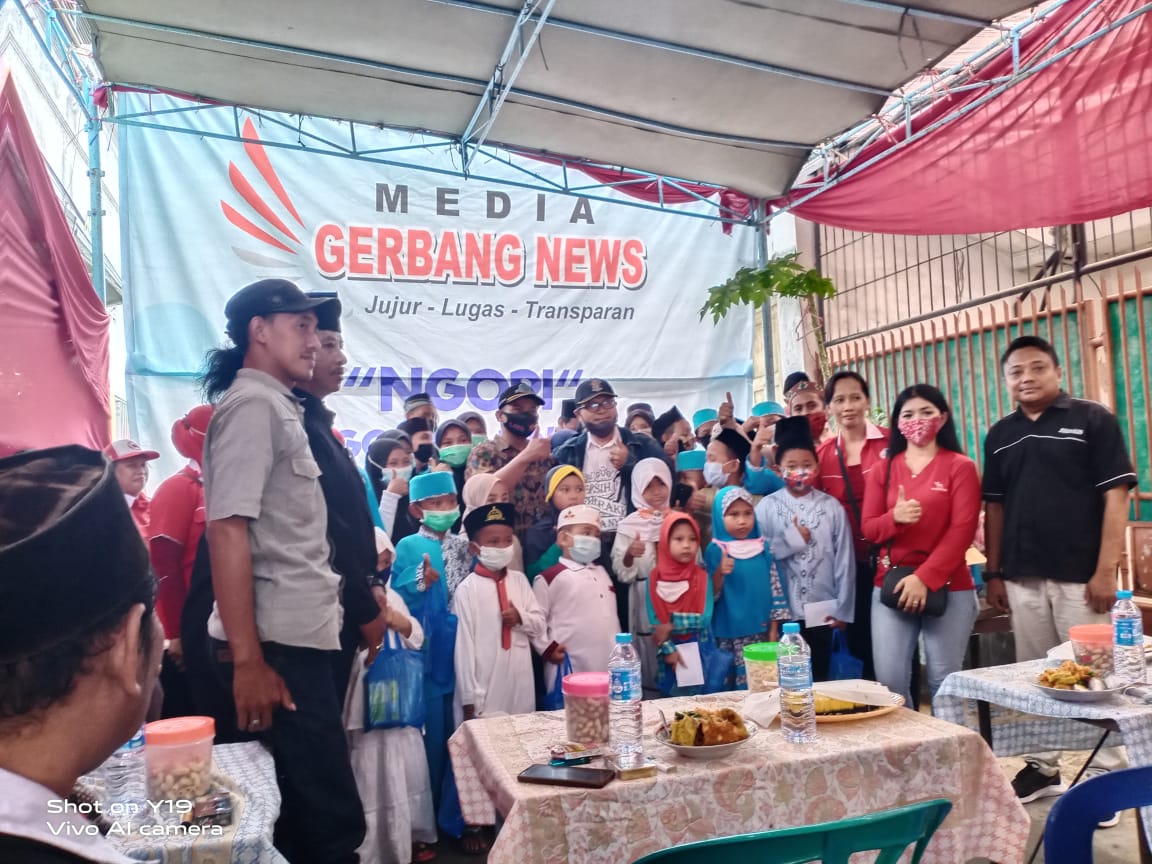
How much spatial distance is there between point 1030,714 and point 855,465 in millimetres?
1566

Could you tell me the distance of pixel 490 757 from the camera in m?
2.06

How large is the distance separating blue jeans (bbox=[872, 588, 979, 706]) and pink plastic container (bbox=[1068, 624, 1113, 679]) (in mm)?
852

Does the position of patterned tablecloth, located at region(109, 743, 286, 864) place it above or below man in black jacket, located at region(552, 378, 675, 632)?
below

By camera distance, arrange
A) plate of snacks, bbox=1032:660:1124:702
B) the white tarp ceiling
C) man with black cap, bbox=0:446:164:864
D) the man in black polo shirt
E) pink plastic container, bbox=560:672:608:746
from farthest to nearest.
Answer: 1. the white tarp ceiling
2. the man in black polo shirt
3. plate of snacks, bbox=1032:660:1124:702
4. pink plastic container, bbox=560:672:608:746
5. man with black cap, bbox=0:446:164:864

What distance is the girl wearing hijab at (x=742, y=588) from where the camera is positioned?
383 centimetres

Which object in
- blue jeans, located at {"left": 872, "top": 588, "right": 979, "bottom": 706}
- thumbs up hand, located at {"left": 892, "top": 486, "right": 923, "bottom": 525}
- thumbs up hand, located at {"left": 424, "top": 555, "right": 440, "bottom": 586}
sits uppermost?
thumbs up hand, located at {"left": 892, "top": 486, "right": 923, "bottom": 525}

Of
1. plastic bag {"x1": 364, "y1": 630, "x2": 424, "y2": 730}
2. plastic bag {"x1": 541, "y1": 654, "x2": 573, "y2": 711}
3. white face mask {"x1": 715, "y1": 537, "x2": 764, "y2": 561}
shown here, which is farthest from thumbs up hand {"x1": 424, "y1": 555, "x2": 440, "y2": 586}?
white face mask {"x1": 715, "y1": 537, "x2": 764, "y2": 561}

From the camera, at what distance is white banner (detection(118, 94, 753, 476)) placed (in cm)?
602

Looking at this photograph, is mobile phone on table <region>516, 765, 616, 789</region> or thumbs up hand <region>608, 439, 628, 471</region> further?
thumbs up hand <region>608, 439, 628, 471</region>

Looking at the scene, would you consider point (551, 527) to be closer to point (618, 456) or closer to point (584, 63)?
point (618, 456)

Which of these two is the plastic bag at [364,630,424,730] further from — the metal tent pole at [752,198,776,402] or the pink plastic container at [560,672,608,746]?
the metal tent pole at [752,198,776,402]

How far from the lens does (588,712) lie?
2.10m

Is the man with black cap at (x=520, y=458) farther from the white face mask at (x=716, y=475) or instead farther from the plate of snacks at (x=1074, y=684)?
the plate of snacks at (x=1074, y=684)

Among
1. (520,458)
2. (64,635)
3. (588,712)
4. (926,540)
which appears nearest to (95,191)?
(520,458)
